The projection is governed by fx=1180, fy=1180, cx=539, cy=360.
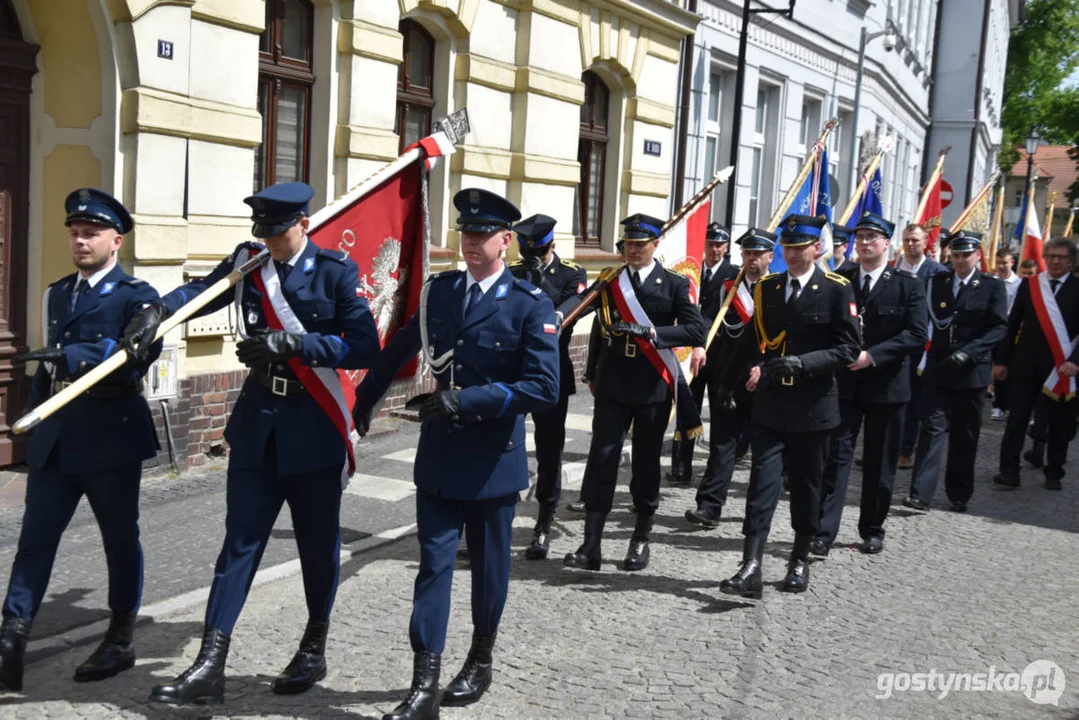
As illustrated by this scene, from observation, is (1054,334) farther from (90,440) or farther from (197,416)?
(90,440)

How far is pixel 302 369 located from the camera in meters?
4.66

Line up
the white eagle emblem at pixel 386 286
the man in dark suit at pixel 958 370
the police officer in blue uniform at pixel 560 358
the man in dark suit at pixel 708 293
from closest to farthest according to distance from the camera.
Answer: the white eagle emblem at pixel 386 286 < the police officer in blue uniform at pixel 560 358 < the man in dark suit at pixel 958 370 < the man in dark suit at pixel 708 293

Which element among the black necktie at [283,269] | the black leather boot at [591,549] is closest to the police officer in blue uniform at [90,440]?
the black necktie at [283,269]

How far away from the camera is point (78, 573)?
6.12 meters

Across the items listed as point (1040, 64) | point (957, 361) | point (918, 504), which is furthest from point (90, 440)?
point (1040, 64)

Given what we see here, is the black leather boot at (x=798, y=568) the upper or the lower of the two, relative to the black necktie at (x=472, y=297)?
lower

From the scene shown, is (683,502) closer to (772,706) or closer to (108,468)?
(772,706)

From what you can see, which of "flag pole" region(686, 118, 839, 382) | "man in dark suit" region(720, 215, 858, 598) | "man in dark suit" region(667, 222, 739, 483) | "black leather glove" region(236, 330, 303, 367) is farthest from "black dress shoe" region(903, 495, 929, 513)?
"black leather glove" region(236, 330, 303, 367)

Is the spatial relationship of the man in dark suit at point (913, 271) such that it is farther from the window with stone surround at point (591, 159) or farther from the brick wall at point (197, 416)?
the window with stone surround at point (591, 159)

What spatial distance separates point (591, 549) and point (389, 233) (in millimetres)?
2392

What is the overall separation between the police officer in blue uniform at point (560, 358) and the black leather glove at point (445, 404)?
273 centimetres

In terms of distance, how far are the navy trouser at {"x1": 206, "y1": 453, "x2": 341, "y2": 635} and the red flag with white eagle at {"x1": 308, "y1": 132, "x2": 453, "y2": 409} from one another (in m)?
0.58

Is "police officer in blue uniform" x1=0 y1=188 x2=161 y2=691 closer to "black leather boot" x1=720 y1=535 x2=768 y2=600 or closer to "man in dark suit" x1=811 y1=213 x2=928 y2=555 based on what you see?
"black leather boot" x1=720 y1=535 x2=768 y2=600

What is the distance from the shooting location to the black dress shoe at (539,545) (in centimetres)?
711
